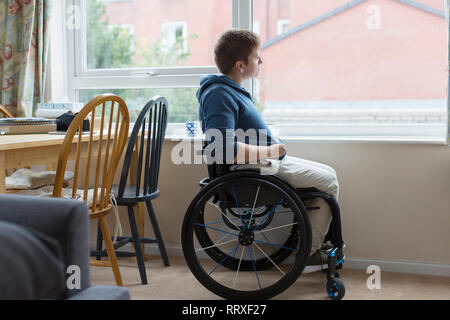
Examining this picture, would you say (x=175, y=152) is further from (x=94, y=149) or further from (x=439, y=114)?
(x=439, y=114)

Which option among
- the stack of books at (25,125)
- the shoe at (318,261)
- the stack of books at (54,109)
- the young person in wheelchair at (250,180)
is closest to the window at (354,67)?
the young person in wheelchair at (250,180)

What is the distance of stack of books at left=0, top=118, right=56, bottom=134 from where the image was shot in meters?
2.10

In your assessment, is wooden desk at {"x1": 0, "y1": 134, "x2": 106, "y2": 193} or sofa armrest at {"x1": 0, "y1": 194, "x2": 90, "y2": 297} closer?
sofa armrest at {"x1": 0, "y1": 194, "x2": 90, "y2": 297}

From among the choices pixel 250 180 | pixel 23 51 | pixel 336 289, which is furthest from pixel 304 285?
pixel 23 51

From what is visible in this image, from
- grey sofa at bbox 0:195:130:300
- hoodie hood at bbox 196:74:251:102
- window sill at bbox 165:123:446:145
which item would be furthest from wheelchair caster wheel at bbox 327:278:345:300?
grey sofa at bbox 0:195:130:300

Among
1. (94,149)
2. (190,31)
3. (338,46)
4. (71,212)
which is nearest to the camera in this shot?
(71,212)

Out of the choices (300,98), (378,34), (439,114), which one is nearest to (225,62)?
(300,98)

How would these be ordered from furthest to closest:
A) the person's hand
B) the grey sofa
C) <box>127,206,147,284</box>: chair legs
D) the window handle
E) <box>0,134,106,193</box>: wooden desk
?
the window handle
<box>127,206,147,284</box>: chair legs
the person's hand
<box>0,134,106,193</box>: wooden desk
the grey sofa

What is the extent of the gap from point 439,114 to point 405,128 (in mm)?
171

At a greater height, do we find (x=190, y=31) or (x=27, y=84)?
(x=190, y=31)

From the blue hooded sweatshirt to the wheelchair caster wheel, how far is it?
59 centimetres

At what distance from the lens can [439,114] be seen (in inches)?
98.3

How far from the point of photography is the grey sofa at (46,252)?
0.99 m

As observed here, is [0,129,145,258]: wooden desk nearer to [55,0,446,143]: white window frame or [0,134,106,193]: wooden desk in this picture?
[0,134,106,193]: wooden desk
